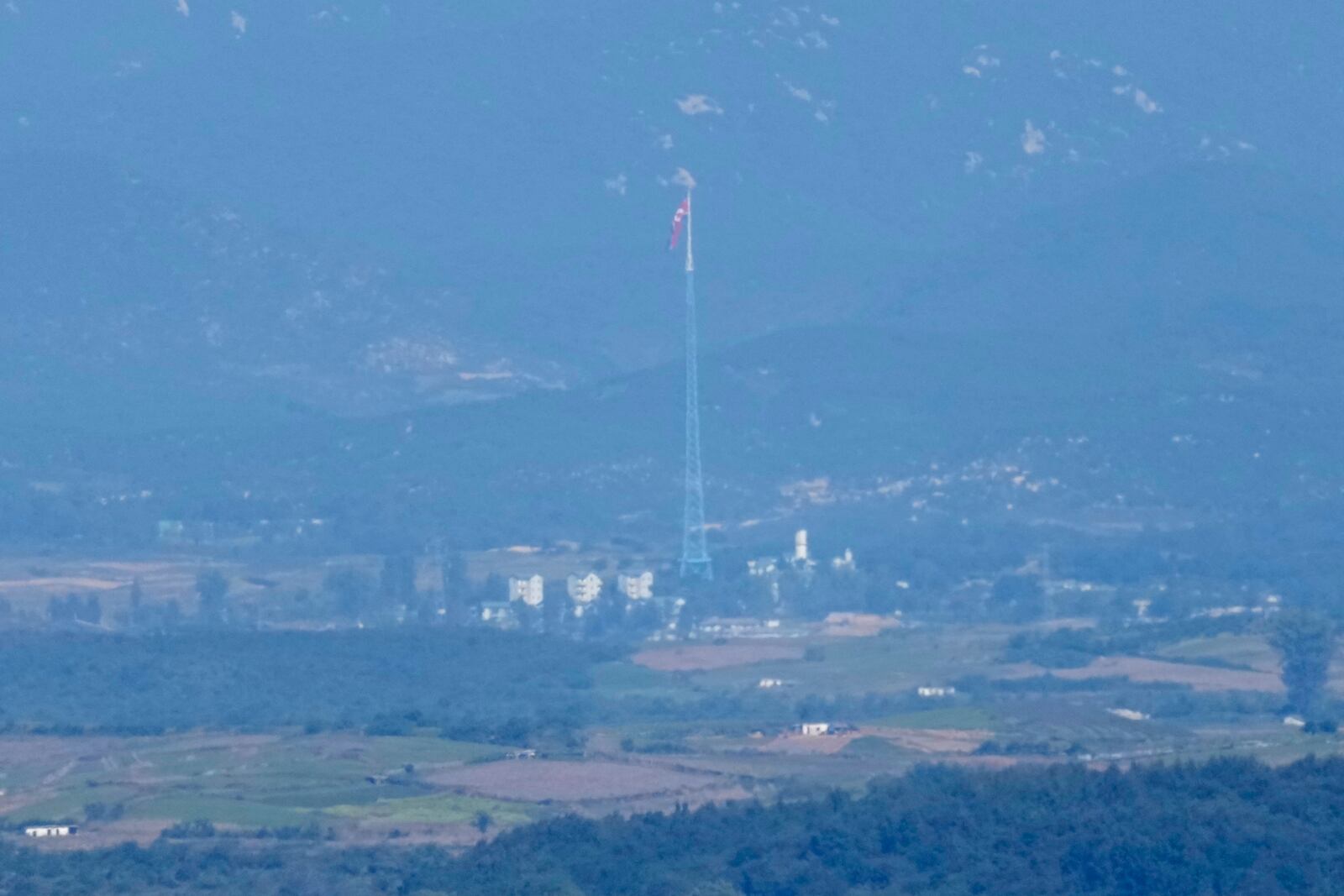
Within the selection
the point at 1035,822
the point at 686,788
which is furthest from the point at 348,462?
the point at 1035,822

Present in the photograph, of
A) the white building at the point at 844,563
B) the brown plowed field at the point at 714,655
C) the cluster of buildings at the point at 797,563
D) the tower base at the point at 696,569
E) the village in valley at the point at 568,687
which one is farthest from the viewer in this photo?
the white building at the point at 844,563

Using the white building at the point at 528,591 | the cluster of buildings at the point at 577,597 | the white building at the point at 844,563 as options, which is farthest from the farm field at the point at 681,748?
the white building at the point at 844,563

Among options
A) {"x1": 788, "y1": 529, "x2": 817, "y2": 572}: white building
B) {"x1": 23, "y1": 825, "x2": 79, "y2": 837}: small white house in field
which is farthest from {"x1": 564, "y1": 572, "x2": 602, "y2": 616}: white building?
{"x1": 23, "y1": 825, "x2": 79, "y2": 837}: small white house in field

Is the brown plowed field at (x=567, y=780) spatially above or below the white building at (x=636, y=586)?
below

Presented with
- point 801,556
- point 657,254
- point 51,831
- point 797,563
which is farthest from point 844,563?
point 657,254

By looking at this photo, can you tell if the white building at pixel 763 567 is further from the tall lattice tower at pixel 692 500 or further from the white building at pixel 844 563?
the white building at pixel 844 563

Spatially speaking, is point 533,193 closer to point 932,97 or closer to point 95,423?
point 932,97

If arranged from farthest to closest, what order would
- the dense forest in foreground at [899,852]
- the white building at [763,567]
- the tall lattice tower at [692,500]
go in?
the white building at [763,567] < the tall lattice tower at [692,500] < the dense forest in foreground at [899,852]
